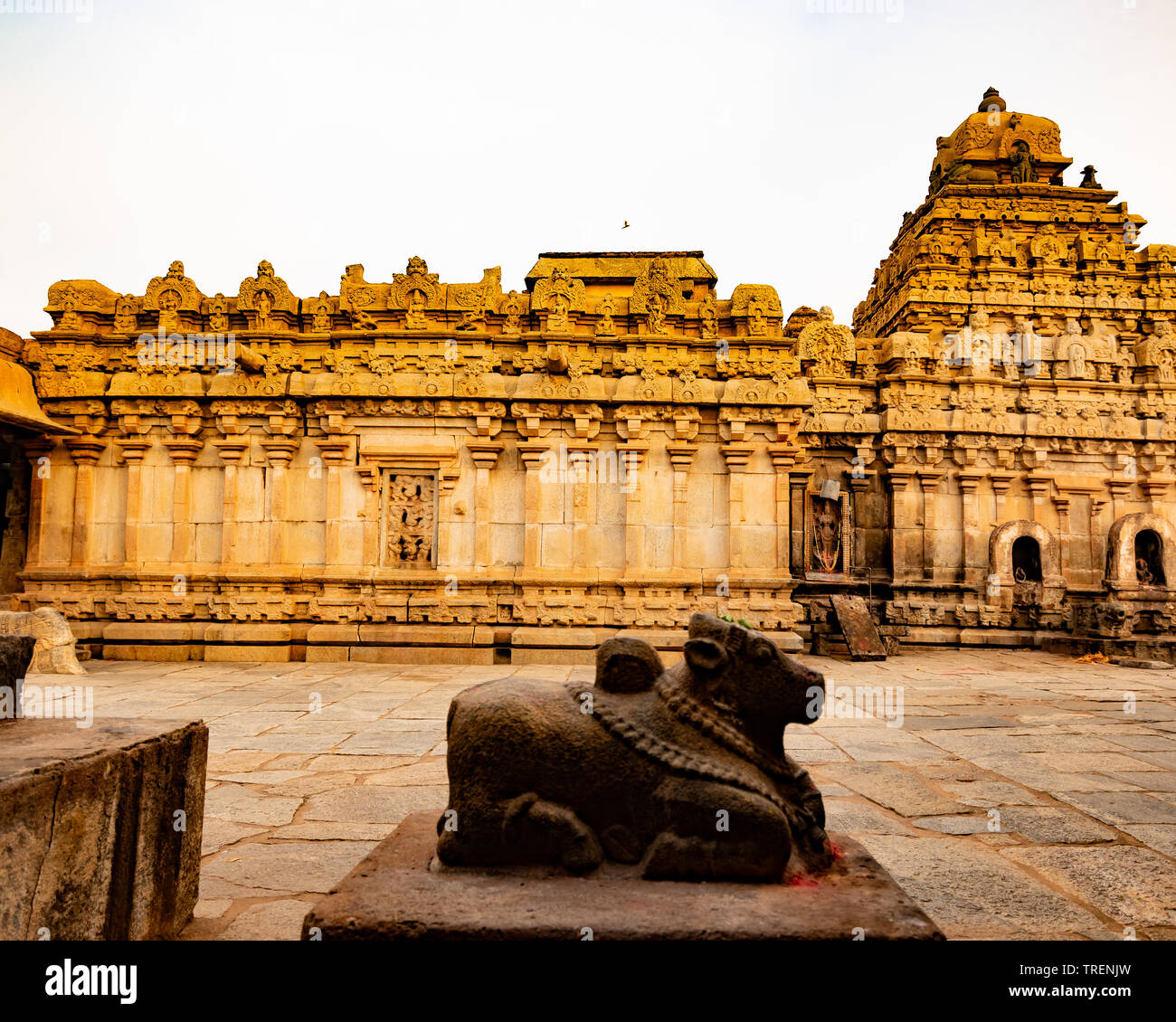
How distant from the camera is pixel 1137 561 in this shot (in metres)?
14.2

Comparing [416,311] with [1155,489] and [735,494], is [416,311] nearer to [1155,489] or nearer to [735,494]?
[735,494]

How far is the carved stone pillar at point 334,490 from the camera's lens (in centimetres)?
1158

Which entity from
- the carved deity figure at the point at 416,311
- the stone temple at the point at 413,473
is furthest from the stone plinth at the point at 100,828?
the carved deity figure at the point at 416,311

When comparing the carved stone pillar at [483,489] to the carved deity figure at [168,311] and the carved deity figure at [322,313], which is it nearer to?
the carved deity figure at [322,313]

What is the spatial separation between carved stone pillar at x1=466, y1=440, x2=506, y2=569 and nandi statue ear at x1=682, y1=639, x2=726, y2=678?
29.7 ft

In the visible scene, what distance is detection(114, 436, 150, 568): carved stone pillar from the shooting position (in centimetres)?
1177

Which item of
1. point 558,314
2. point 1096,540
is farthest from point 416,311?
point 1096,540

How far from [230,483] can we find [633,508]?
6.42 metres

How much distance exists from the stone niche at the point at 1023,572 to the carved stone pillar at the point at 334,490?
12083 mm

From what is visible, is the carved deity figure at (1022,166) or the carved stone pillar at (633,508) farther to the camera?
the carved deity figure at (1022,166)

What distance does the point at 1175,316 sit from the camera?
16.7 m

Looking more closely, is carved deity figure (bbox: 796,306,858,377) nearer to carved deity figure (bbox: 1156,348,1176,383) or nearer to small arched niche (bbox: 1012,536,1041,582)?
small arched niche (bbox: 1012,536,1041,582)

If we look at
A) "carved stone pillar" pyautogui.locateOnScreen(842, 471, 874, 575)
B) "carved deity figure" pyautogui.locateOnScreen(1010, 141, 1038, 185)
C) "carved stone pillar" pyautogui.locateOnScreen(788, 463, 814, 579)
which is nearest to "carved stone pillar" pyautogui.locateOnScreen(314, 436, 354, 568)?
"carved stone pillar" pyautogui.locateOnScreen(788, 463, 814, 579)
